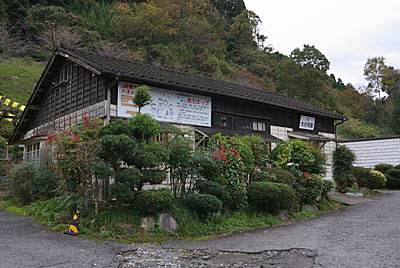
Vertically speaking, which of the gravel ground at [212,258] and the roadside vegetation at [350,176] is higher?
the roadside vegetation at [350,176]

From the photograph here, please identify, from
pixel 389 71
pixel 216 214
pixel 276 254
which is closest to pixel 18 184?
pixel 216 214

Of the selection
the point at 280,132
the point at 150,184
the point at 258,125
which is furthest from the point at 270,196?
the point at 280,132

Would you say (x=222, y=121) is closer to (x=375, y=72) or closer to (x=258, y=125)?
(x=258, y=125)

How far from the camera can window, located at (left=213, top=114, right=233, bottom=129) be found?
13863 mm

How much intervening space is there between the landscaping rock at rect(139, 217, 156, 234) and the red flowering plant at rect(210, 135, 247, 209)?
2334mm

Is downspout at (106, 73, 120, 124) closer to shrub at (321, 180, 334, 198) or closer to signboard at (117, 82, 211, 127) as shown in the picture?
signboard at (117, 82, 211, 127)

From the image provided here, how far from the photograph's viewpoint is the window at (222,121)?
13.9m

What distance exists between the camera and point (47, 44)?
1331 inches

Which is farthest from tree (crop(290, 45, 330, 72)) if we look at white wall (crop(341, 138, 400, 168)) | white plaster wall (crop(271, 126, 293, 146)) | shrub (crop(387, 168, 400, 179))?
white plaster wall (crop(271, 126, 293, 146))

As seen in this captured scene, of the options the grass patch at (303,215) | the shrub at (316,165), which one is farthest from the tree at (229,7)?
the grass patch at (303,215)

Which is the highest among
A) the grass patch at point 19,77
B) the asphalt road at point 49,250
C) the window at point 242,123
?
the grass patch at point 19,77

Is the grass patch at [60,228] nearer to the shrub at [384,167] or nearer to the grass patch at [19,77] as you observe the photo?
the shrub at [384,167]

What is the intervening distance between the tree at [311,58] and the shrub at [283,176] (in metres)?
26.9

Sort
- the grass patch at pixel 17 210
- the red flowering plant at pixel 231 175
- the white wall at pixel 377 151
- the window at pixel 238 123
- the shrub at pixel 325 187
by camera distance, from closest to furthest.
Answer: the red flowering plant at pixel 231 175, the grass patch at pixel 17 210, the shrub at pixel 325 187, the window at pixel 238 123, the white wall at pixel 377 151
